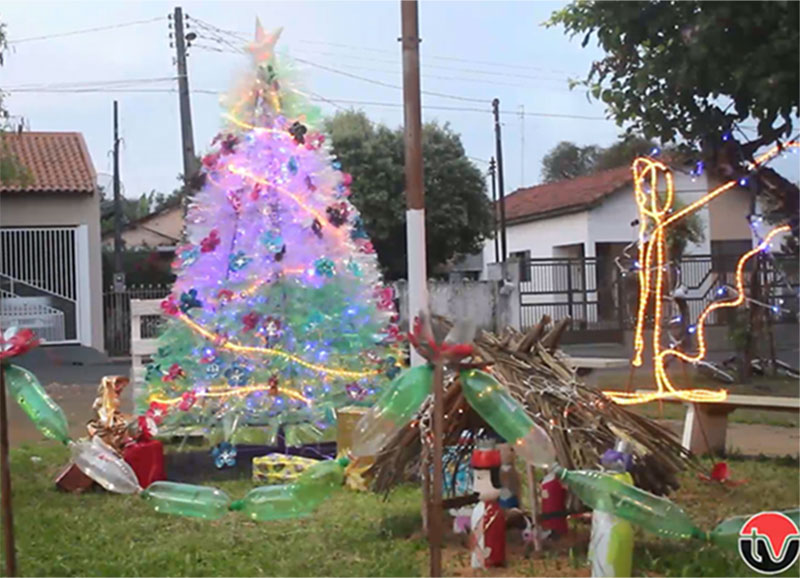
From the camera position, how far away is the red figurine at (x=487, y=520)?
468cm

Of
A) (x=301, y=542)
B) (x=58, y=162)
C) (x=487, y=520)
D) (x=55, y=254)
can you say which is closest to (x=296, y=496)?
(x=301, y=542)

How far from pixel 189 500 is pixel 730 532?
102 inches

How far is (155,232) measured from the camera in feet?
115

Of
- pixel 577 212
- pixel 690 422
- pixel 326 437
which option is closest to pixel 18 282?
pixel 577 212

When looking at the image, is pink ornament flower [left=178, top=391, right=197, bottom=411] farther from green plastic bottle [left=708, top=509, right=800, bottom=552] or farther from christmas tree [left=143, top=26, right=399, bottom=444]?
green plastic bottle [left=708, top=509, right=800, bottom=552]

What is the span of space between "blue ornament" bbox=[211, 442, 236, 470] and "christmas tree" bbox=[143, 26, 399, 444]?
0.66 ft

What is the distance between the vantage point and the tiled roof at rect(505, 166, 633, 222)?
2294 centimetres

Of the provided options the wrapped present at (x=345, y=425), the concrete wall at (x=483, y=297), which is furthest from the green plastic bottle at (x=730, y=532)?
the concrete wall at (x=483, y=297)

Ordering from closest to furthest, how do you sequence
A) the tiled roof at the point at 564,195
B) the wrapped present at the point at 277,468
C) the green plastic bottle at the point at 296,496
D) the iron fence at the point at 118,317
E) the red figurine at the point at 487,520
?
the green plastic bottle at the point at 296,496 → the red figurine at the point at 487,520 → the wrapped present at the point at 277,468 → the tiled roof at the point at 564,195 → the iron fence at the point at 118,317

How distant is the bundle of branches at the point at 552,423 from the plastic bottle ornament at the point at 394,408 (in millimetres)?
684

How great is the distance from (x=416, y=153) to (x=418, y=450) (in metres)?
1.64

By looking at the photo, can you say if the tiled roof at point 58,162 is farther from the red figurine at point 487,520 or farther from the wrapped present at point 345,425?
the red figurine at point 487,520

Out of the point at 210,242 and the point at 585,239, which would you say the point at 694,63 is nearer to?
the point at 210,242

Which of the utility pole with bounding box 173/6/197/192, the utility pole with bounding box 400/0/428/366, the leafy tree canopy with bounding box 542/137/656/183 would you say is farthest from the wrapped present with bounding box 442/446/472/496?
the leafy tree canopy with bounding box 542/137/656/183
